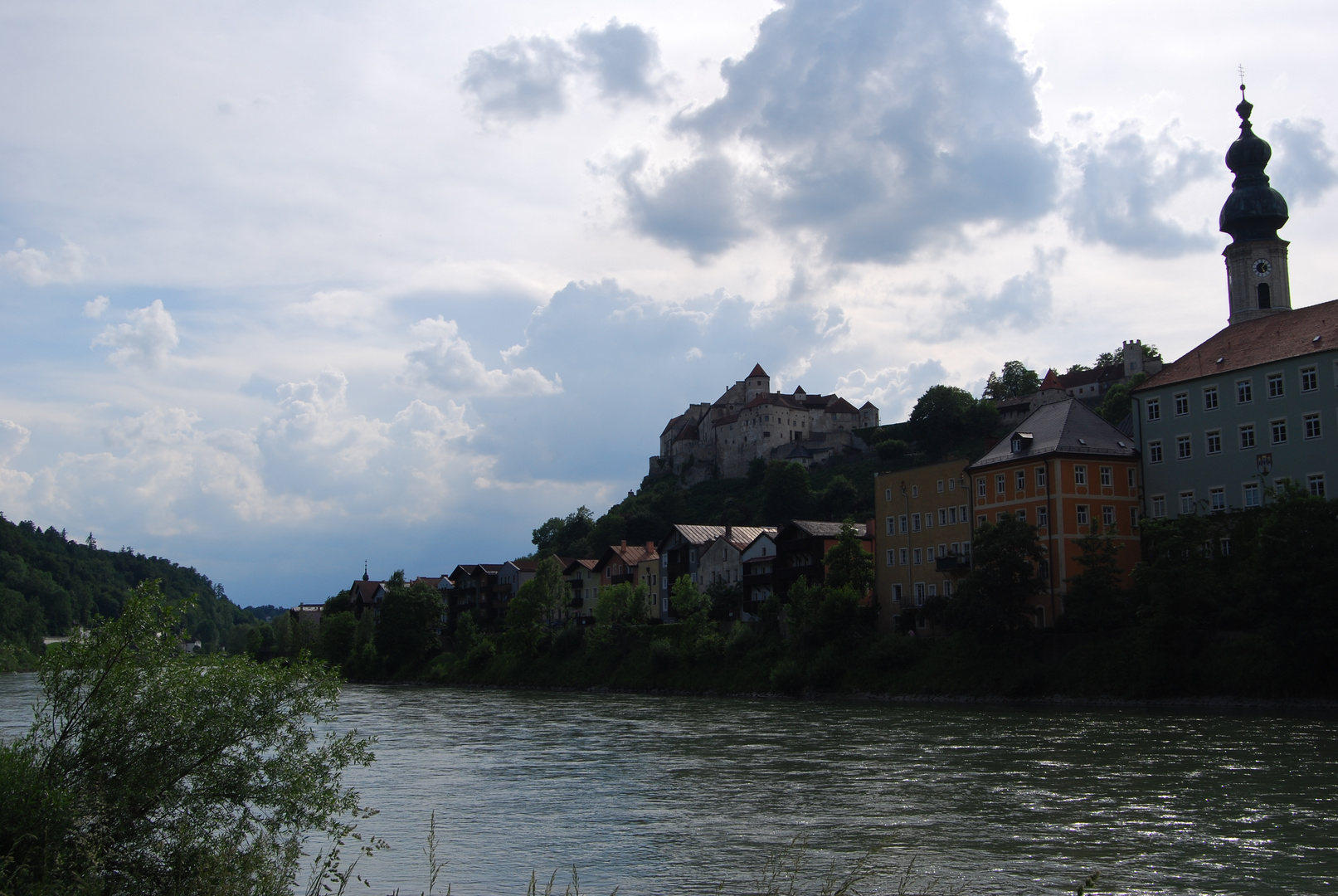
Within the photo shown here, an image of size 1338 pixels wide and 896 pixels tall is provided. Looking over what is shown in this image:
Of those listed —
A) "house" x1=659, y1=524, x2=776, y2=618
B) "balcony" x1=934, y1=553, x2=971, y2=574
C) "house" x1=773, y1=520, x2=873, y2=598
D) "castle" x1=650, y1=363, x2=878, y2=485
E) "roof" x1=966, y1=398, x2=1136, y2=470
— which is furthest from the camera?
"castle" x1=650, y1=363, x2=878, y2=485

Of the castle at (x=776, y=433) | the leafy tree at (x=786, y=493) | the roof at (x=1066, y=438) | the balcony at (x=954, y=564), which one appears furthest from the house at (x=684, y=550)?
the castle at (x=776, y=433)

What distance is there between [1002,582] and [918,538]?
13097mm

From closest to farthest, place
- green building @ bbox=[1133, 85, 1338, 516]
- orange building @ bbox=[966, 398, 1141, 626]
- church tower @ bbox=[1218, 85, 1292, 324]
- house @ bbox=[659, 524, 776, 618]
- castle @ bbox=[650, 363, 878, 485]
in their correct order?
green building @ bbox=[1133, 85, 1338, 516]
orange building @ bbox=[966, 398, 1141, 626]
church tower @ bbox=[1218, 85, 1292, 324]
house @ bbox=[659, 524, 776, 618]
castle @ bbox=[650, 363, 878, 485]

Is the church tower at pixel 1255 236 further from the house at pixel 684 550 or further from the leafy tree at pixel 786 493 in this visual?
the leafy tree at pixel 786 493

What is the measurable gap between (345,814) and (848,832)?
38.7 feet

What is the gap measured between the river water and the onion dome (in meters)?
55.2

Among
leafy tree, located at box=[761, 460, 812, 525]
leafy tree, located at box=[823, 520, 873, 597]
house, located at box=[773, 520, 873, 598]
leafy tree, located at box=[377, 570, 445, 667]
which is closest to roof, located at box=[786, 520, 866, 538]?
house, located at box=[773, 520, 873, 598]

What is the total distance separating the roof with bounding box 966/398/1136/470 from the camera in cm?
6191

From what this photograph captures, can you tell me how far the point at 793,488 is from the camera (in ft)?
502

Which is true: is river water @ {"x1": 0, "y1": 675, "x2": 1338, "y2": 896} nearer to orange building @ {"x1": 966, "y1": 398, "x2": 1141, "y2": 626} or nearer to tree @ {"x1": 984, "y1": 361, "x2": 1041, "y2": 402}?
orange building @ {"x1": 966, "y1": 398, "x2": 1141, "y2": 626}

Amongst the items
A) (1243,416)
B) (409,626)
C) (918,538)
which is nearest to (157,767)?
(1243,416)

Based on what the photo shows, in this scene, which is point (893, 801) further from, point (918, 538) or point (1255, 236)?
point (1255, 236)

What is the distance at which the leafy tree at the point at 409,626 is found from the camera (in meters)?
109

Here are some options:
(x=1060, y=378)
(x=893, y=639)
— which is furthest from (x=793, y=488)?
(x=893, y=639)
